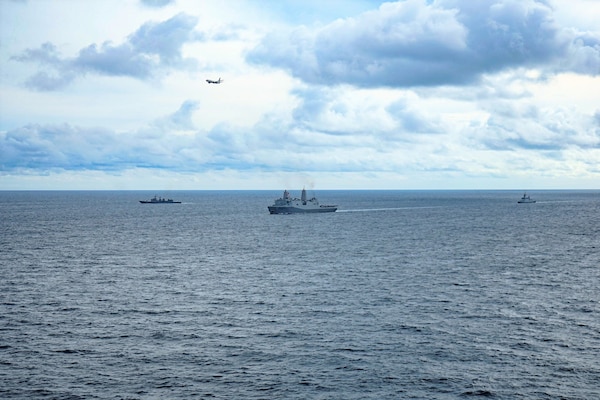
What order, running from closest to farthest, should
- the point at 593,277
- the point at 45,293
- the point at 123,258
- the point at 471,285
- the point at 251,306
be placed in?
the point at 251,306 < the point at 45,293 < the point at 471,285 < the point at 593,277 < the point at 123,258

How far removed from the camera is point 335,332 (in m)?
56.0

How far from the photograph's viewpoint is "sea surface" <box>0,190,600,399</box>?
43.4 meters

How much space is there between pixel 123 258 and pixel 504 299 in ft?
234

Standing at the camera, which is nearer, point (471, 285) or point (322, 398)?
point (322, 398)

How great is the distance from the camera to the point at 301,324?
5906 centimetres

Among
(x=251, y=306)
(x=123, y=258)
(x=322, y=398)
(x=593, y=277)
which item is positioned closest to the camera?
(x=322, y=398)

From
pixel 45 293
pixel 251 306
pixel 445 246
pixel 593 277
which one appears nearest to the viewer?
pixel 251 306

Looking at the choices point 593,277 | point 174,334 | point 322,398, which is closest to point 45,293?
point 174,334

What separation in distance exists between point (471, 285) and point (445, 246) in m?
47.2

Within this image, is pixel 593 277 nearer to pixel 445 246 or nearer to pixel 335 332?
pixel 445 246

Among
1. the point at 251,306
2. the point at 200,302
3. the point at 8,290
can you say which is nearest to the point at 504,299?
the point at 251,306

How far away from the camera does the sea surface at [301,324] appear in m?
43.4

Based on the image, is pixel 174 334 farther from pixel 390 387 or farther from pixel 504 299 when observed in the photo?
pixel 504 299

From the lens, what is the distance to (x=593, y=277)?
8612 centimetres
